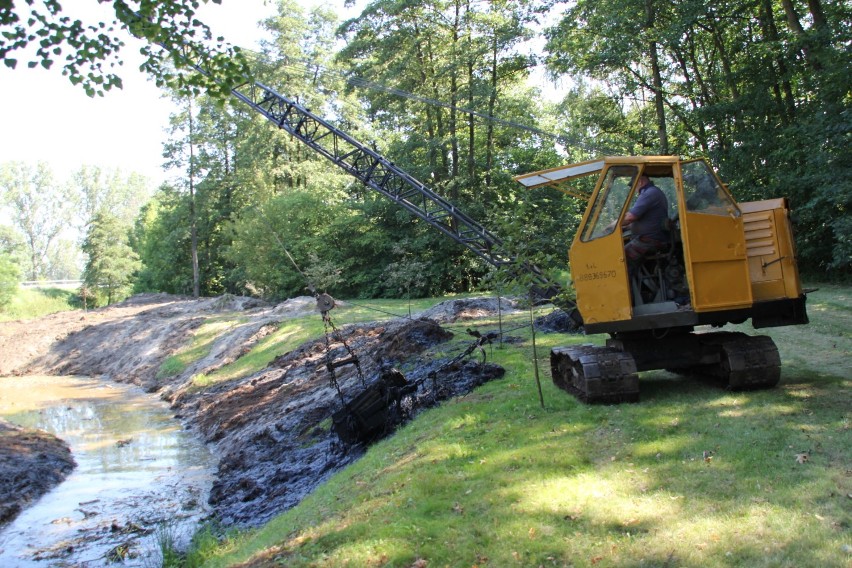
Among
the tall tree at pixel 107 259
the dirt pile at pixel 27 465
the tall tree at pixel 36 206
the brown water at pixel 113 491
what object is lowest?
the brown water at pixel 113 491

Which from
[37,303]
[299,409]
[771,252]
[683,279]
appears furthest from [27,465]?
[37,303]

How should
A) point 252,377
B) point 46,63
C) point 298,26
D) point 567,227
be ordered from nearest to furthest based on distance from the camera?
point 46,63, point 252,377, point 567,227, point 298,26

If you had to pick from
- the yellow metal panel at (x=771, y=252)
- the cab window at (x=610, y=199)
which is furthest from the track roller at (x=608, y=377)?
the yellow metal panel at (x=771, y=252)

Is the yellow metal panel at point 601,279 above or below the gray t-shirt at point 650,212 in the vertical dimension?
below

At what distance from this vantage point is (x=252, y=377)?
19000mm

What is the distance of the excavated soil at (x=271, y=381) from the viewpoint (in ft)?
34.5

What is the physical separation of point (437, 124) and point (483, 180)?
3.98 metres

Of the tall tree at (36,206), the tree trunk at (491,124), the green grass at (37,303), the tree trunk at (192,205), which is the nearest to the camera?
the tree trunk at (491,124)

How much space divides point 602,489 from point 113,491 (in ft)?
29.9

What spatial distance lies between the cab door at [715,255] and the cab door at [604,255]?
27.4 inches

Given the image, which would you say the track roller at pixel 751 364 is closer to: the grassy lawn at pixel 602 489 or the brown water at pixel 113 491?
the grassy lawn at pixel 602 489

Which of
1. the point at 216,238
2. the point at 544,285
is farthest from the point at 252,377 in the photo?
the point at 216,238

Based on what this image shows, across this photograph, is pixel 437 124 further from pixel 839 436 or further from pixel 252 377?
pixel 839 436

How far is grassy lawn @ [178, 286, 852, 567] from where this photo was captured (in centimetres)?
480
